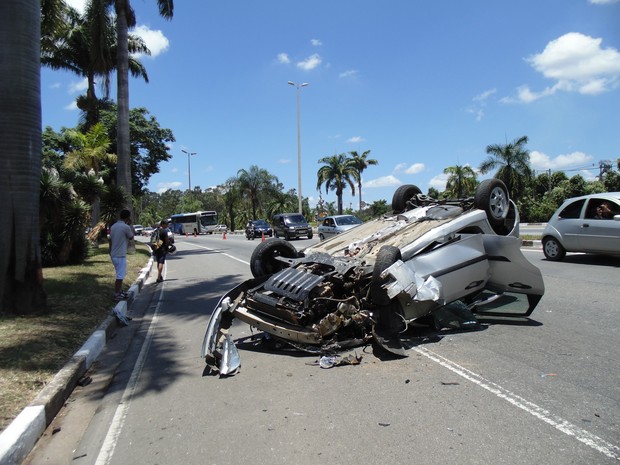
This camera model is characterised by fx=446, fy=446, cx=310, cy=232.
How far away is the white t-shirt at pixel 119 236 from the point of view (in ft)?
29.8

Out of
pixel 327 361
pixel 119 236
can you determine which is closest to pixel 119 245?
pixel 119 236

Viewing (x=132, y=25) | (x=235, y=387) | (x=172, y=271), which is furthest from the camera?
(x=132, y=25)

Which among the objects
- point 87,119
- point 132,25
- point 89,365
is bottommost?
point 89,365

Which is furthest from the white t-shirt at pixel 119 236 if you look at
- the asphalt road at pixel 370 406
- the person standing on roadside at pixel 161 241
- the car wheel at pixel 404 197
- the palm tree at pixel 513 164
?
the palm tree at pixel 513 164

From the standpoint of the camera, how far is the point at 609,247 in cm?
1069

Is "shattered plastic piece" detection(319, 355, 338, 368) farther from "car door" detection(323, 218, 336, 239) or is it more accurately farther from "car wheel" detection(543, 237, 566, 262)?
"car door" detection(323, 218, 336, 239)

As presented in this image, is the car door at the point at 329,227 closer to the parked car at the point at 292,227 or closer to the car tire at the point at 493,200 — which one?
the parked car at the point at 292,227

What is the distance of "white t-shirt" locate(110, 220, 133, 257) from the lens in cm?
908

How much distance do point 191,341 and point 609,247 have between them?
9.94 meters

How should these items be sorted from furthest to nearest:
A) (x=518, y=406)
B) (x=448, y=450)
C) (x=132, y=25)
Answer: (x=132, y=25), (x=518, y=406), (x=448, y=450)

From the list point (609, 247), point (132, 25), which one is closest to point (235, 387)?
point (609, 247)

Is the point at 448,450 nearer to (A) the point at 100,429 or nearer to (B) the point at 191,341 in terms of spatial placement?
(A) the point at 100,429

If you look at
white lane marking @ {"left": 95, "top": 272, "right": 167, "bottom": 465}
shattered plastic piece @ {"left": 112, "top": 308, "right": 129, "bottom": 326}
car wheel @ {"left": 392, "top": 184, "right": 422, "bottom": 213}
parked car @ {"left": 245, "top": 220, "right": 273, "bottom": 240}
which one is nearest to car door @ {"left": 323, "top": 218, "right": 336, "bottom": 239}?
car wheel @ {"left": 392, "top": 184, "right": 422, "bottom": 213}

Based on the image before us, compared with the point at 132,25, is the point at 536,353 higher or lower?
lower
